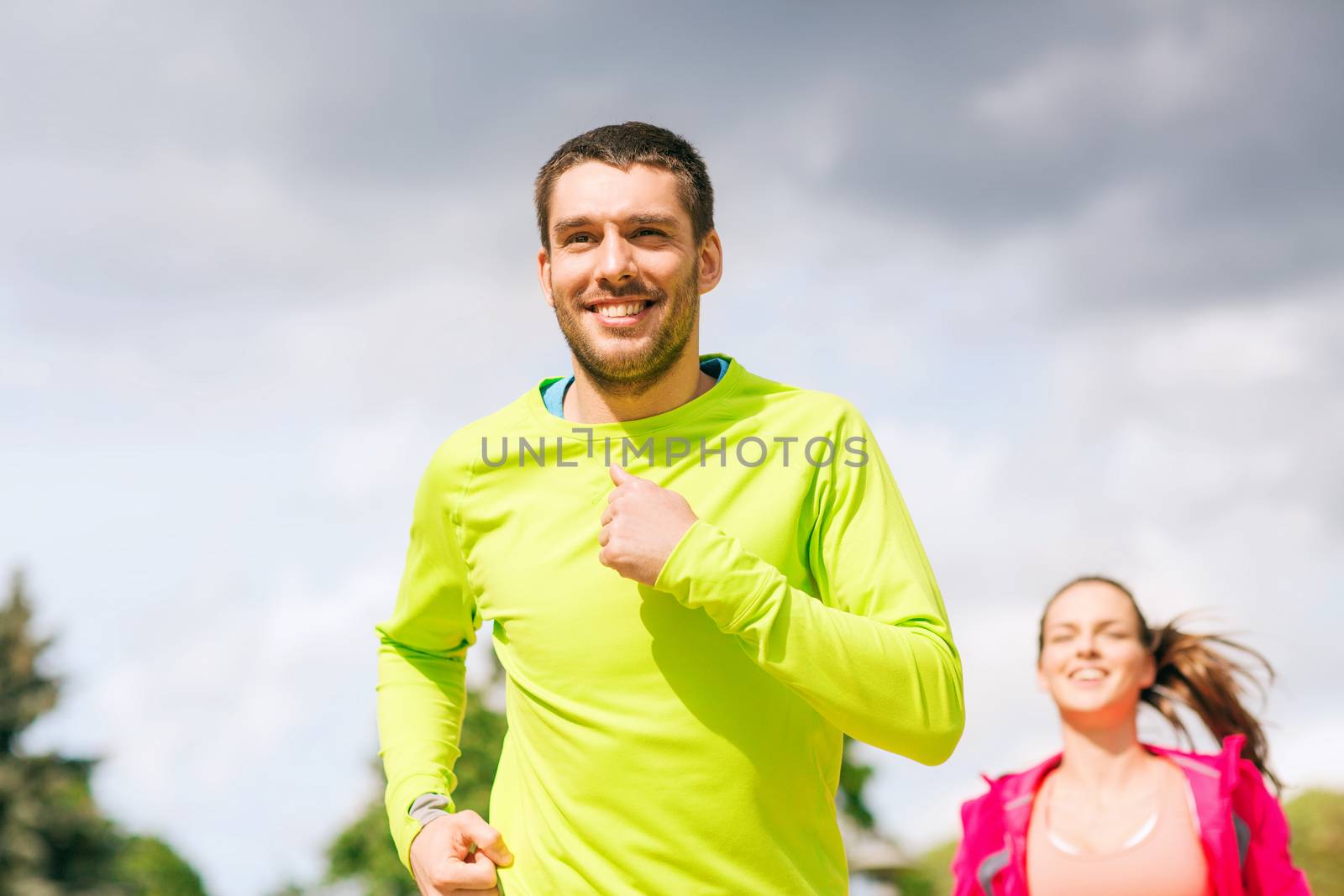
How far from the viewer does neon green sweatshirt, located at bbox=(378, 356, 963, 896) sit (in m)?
2.76

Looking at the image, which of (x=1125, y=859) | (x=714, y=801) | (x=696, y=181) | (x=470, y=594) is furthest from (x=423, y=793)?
(x=1125, y=859)

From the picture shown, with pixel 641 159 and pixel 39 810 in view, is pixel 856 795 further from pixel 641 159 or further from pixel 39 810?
pixel 641 159

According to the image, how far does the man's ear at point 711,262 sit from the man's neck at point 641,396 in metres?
0.17

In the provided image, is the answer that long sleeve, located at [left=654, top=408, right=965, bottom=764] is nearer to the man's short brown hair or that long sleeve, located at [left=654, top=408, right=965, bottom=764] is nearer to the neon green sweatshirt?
the neon green sweatshirt

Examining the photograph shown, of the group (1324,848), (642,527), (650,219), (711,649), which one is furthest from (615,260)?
(1324,848)

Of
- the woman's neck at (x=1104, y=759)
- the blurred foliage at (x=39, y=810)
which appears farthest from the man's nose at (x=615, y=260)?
the blurred foliage at (x=39, y=810)

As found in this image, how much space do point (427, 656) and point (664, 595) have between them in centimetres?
99

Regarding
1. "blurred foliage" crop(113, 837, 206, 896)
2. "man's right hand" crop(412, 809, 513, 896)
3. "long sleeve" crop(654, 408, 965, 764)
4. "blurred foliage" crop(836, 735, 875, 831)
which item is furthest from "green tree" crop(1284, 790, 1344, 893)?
"blurred foliage" crop(113, 837, 206, 896)

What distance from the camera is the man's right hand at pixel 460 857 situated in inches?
122

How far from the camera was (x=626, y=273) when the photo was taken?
309cm

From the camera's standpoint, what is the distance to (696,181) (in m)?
3.28

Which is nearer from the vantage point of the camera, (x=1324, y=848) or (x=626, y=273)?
(x=626, y=273)

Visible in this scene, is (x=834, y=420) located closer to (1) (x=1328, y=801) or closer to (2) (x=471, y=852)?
(2) (x=471, y=852)

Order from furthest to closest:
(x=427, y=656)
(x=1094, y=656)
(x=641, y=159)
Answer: (x=1094, y=656), (x=427, y=656), (x=641, y=159)
